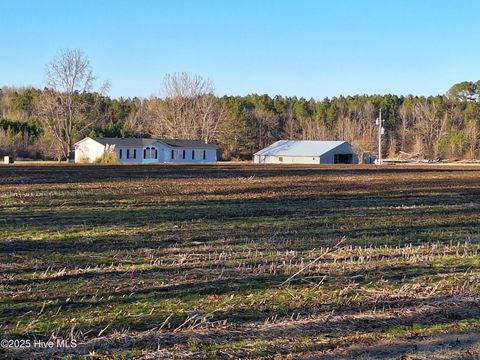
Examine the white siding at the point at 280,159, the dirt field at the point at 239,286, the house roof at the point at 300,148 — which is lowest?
the dirt field at the point at 239,286

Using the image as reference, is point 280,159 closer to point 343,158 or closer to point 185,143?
point 343,158

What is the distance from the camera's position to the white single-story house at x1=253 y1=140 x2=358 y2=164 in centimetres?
9600

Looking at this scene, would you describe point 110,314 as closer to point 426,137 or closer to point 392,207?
point 392,207

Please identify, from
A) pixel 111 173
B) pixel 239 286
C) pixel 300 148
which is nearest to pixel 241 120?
pixel 300 148

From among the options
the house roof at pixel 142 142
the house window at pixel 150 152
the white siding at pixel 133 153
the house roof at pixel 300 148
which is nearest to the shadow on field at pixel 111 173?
the house roof at pixel 142 142

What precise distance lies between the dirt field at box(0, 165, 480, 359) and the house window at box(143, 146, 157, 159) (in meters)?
73.9

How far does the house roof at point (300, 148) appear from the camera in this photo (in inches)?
3821

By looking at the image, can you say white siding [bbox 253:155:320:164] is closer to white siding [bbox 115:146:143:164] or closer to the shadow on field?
white siding [bbox 115:146:143:164]

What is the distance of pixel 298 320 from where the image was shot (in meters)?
6.45

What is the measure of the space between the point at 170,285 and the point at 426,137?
122409mm

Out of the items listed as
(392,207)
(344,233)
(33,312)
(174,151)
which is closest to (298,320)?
(33,312)

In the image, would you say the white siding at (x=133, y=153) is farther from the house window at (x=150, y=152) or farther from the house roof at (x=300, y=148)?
the house roof at (x=300, y=148)

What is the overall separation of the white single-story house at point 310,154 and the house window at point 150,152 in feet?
54.3

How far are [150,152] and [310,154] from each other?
24.4 m
